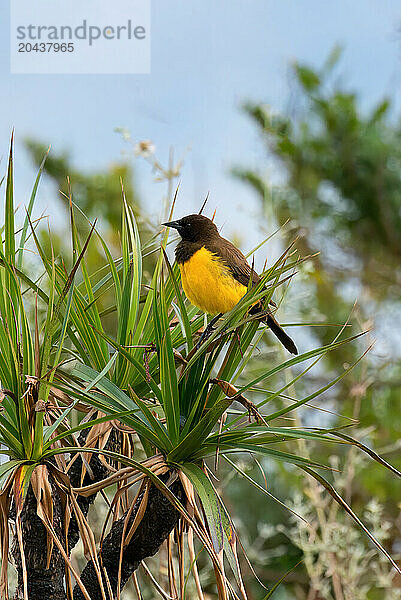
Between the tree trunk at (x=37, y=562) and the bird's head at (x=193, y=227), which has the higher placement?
the bird's head at (x=193, y=227)

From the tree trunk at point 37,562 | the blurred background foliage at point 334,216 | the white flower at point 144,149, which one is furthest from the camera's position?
the blurred background foliage at point 334,216

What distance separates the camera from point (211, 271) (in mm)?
1027

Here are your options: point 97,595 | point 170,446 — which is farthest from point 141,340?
point 97,595

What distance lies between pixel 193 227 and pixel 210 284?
5.5 inches

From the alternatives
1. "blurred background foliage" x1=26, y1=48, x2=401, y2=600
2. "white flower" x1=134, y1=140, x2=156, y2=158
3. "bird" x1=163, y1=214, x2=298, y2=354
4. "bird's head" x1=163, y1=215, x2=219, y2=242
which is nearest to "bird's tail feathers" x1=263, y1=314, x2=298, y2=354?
"bird" x1=163, y1=214, x2=298, y2=354

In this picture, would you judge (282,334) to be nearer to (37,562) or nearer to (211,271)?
(211,271)

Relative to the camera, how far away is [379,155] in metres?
3.61

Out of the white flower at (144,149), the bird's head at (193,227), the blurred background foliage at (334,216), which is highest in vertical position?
the white flower at (144,149)

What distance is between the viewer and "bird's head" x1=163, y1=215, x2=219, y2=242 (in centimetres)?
111

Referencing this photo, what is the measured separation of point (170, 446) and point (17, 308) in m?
0.25

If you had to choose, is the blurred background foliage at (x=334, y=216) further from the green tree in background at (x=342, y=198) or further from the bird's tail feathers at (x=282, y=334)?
the bird's tail feathers at (x=282, y=334)

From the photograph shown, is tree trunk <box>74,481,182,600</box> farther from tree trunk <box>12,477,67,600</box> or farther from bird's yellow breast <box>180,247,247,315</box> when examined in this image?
bird's yellow breast <box>180,247,247,315</box>

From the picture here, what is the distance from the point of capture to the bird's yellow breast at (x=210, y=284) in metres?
1.02

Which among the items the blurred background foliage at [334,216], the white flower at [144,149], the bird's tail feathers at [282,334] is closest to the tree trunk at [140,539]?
the bird's tail feathers at [282,334]
